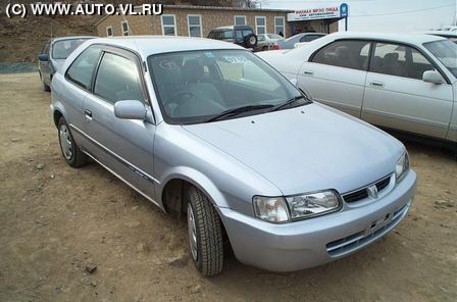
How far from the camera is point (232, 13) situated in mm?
31625

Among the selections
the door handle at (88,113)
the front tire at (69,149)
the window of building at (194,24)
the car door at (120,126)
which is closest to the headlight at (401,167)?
the car door at (120,126)

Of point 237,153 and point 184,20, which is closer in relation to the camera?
point 237,153

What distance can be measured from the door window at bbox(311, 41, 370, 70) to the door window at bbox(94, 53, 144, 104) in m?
3.29

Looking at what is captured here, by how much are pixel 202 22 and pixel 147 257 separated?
28440 mm

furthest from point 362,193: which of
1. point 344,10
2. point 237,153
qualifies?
point 344,10

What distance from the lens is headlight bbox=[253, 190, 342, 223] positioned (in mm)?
2420

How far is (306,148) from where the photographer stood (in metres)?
2.83

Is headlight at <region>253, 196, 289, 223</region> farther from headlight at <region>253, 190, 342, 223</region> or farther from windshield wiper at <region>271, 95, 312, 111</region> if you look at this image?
windshield wiper at <region>271, 95, 312, 111</region>

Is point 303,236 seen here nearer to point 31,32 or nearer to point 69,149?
point 69,149

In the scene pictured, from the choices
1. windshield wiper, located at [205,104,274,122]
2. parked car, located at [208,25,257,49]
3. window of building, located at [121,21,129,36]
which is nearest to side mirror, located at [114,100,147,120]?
windshield wiper, located at [205,104,274,122]

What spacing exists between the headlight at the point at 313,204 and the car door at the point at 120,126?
4.10 ft

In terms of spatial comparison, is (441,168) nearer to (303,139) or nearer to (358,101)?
(358,101)

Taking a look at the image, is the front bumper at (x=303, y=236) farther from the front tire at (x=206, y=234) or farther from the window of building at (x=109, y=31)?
the window of building at (x=109, y=31)

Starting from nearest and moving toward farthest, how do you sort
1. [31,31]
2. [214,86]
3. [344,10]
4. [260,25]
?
[214,86] < [260,25] < [31,31] < [344,10]
